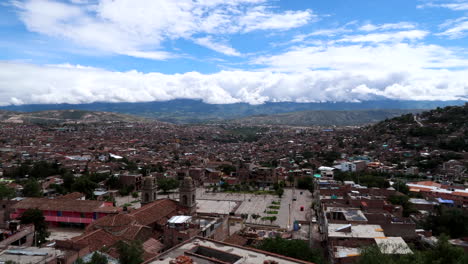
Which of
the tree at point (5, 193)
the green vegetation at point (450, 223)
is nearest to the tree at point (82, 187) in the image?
the tree at point (5, 193)

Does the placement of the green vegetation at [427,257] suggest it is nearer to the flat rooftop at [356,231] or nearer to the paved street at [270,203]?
the flat rooftop at [356,231]

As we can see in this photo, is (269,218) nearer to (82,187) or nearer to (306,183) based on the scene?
(306,183)

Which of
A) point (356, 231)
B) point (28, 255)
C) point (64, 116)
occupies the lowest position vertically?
point (64, 116)

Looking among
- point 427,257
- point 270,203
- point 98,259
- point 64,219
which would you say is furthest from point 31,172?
point 427,257

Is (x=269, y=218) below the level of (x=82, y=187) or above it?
below

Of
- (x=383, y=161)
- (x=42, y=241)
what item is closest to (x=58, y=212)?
(x=42, y=241)
